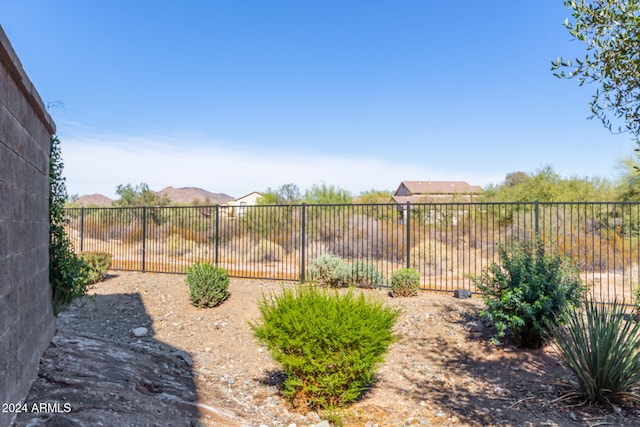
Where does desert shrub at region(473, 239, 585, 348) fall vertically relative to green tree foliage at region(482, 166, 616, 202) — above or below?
below

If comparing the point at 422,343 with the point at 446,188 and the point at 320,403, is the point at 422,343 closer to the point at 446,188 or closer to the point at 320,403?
the point at 320,403

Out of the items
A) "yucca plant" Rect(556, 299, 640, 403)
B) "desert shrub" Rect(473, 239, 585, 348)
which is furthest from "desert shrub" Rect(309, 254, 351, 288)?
"yucca plant" Rect(556, 299, 640, 403)

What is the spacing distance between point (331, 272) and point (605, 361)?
706cm

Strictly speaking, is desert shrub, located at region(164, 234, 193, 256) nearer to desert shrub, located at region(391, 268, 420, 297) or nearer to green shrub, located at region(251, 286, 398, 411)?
desert shrub, located at region(391, 268, 420, 297)

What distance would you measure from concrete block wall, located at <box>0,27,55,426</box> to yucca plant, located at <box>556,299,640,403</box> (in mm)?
5534

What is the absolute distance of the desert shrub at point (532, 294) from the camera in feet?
20.3

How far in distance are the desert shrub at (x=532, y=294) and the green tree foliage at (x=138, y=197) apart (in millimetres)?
32209

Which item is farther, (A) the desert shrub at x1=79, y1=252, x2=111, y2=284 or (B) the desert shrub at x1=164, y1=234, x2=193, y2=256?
(B) the desert shrub at x1=164, y1=234, x2=193, y2=256

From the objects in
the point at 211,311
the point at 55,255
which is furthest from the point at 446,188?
the point at 55,255

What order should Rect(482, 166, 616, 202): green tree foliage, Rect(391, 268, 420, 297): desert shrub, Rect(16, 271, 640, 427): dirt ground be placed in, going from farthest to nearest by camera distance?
1. Rect(482, 166, 616, 202): green tree foliage
2. Rect(391, 268, 420, 297): desert shrub
3. Rect(16, 271, 640, 427): dirt ground

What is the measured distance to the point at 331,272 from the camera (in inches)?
442

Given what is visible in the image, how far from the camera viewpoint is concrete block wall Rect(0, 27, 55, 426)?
10.3 feet

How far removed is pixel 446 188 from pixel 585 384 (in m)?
58.6

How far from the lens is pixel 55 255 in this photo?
17.9 feet
